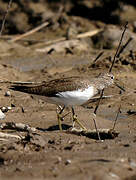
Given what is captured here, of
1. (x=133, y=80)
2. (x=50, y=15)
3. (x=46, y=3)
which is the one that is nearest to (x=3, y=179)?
(x=133, y=80)

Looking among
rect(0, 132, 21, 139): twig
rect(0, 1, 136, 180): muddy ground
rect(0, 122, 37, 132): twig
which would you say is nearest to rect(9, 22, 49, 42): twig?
rect(0, 1, 136, 180): muddy ground

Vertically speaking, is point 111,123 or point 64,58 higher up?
point 64,58

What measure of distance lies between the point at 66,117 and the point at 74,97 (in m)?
1.11

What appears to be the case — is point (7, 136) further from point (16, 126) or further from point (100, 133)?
point (100, 133)

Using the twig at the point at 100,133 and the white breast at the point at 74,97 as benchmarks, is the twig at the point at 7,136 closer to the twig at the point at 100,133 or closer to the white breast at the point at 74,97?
the twig at the point at 100,133

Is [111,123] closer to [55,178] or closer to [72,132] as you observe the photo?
[72,132]

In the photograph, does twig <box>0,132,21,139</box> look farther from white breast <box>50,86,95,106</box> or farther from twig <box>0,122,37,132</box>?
white breast <box>50,86,95,106</box>

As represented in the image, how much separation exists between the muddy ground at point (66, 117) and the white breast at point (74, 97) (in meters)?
0.48

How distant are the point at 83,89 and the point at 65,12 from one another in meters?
11.2

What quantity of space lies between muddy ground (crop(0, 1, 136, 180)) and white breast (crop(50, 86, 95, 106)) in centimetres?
48

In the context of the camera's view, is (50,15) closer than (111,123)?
No

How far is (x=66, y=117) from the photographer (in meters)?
8.75

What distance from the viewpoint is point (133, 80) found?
34.7ft

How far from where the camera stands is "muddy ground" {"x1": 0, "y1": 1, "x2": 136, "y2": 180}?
519 cm
